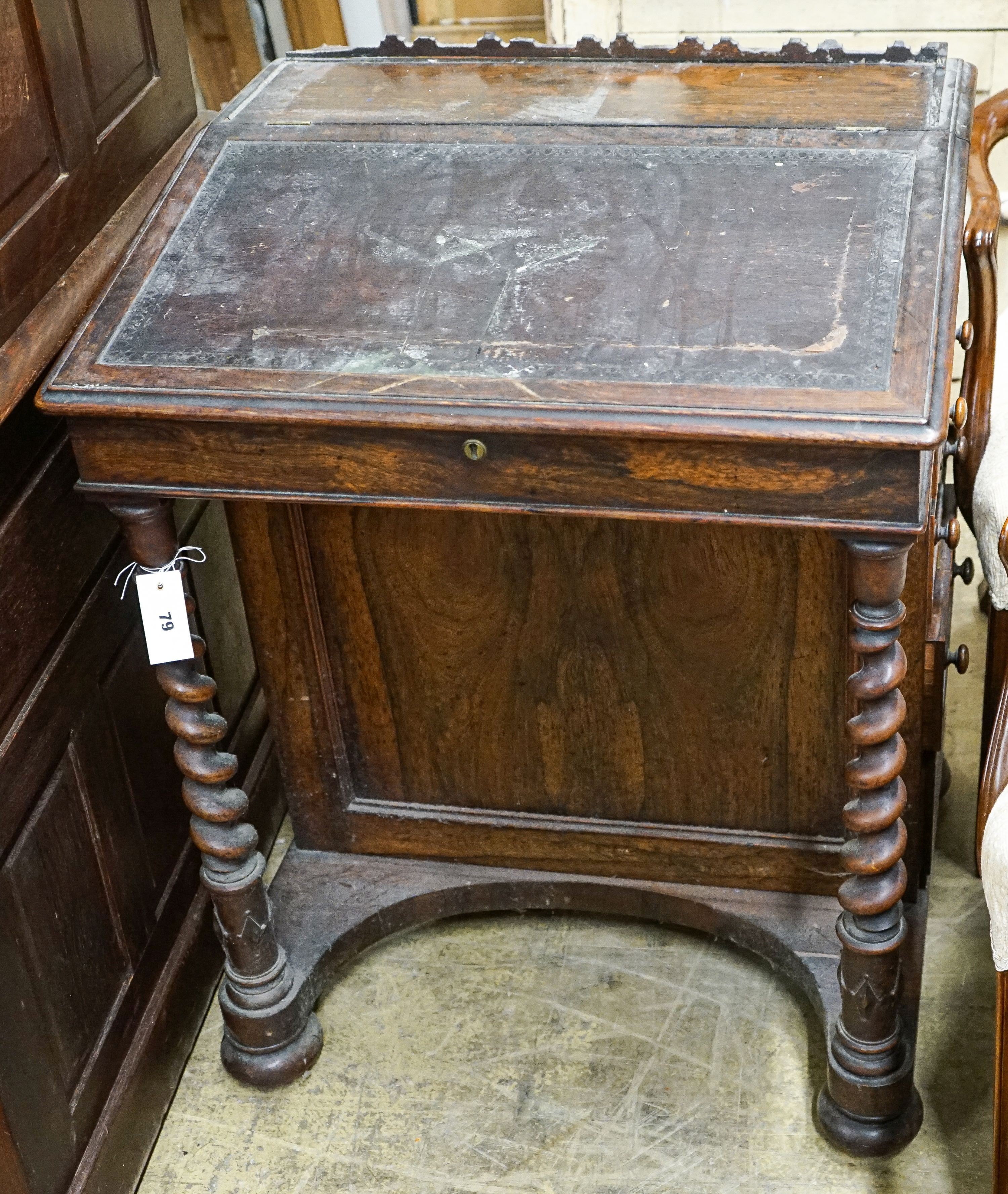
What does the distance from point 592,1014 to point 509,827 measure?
323 mm

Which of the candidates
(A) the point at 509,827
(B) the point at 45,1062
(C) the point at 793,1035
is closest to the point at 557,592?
(A) the point at 509,827

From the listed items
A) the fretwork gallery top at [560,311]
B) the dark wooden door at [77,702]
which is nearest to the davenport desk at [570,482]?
the fretwork gallery top at [560,311]

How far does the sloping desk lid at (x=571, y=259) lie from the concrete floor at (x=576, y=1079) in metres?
1.15

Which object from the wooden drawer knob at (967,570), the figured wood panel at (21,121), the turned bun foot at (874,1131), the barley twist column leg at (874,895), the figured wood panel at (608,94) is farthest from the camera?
the wooden drawer knob at (967,570)

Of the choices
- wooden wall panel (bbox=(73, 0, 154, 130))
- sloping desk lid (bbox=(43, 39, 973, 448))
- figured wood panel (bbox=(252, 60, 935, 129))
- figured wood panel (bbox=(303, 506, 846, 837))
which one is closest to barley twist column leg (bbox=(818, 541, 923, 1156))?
figured wood panel (bbox=(303, 506, 846, 837))

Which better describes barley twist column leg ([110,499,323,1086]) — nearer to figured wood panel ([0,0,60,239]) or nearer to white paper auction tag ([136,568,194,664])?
white paper auction tag ([136,568,194,664])

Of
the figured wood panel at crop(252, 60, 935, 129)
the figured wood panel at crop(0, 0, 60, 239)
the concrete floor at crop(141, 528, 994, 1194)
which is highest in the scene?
the figured wood panel at crop(0, 0, 60, 239)

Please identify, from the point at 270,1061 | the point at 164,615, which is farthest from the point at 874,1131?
the point at 164,615

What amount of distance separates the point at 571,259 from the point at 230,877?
101 cm

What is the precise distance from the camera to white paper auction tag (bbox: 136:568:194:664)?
1.88 metres

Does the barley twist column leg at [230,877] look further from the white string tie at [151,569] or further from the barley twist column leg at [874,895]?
the barley twist column leg at [874,895]

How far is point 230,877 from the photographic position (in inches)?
85.4

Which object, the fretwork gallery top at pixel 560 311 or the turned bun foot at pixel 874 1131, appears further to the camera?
the turned bun foot at pixel 874 1131

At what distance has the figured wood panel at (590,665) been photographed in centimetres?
214
